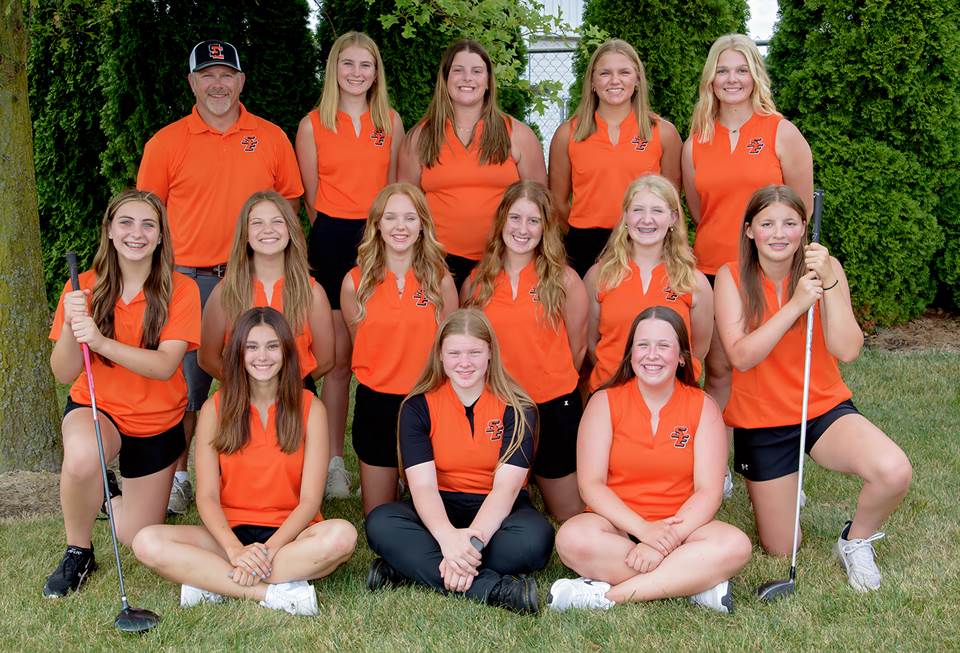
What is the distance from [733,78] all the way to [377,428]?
2.18m

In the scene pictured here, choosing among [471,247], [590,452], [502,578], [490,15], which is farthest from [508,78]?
[502,578]

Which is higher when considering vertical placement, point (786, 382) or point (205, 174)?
point (205, 174)

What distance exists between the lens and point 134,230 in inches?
153

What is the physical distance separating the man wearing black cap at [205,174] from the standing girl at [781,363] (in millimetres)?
2192

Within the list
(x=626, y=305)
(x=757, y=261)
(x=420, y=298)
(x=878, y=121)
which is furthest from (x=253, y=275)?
(x=878, y=121)

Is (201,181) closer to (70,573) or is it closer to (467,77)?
(467,77)

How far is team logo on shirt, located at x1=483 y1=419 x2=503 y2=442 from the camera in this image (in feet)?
12.7

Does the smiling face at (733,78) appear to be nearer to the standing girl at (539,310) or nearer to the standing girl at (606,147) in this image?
the standing girl at (606,147)

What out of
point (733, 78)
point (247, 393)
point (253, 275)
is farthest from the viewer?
point (733, 78)

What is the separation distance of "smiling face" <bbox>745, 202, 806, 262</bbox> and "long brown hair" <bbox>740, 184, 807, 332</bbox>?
0.06 ft

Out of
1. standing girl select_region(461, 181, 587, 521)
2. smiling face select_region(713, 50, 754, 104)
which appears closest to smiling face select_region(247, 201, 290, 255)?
standing girl select_region(461, 181, 587, 521)

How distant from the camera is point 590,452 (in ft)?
12.3

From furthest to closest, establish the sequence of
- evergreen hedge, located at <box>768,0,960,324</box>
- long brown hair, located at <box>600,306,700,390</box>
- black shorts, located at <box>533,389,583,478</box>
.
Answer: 1. evergreen hedge, located at <box>768,0,960,324</box>
2. black shorts, located at <box>533,389,583,478</box>
3. long brown hair, located at <box>600,306,700,390</box>

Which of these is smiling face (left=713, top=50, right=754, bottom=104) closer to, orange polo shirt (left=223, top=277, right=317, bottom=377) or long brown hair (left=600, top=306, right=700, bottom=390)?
long brown hair (left=600, top=306, right=700, bottom=390)
